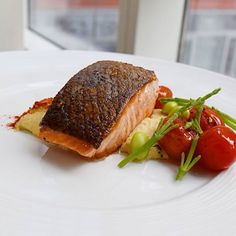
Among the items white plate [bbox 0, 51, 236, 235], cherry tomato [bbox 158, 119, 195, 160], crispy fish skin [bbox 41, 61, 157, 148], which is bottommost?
white plate [bbox 0, 51, 236, 235]

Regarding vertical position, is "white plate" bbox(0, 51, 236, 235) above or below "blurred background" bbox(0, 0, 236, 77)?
below

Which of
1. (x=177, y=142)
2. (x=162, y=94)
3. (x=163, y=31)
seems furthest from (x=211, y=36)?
(x=177, y=142)

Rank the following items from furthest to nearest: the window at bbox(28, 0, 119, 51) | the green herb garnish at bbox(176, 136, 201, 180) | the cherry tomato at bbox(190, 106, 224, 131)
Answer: the window at bbox(28, 0, 119, 51) < the cherry tomato at bbox(190, 106, 224, 131) < the green herb garnish at bbox(176, 136, 201, 180)

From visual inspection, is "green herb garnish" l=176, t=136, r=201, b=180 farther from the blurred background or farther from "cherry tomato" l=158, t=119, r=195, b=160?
the blurred background

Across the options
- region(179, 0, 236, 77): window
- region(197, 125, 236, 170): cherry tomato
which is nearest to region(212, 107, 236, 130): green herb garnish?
region(197, 125, 236, 170): cherry tomato

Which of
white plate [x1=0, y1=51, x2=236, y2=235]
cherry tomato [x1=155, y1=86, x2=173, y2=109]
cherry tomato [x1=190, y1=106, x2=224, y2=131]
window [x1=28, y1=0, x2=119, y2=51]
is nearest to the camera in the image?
white plate [x1=0, y1=51, x2=236, y2=235]

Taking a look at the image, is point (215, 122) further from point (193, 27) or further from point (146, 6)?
point (193, 27)

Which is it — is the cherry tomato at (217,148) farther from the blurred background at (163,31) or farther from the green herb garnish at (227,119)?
the blurred background at (163,31)
